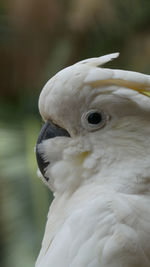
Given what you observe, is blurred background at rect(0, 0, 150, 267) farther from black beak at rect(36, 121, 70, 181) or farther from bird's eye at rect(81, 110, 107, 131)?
bird's eye at rect(81, 110, 107, 131)

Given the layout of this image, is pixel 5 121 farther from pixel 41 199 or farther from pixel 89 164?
pixel 89 164

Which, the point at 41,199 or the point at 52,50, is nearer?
the point at 41,199

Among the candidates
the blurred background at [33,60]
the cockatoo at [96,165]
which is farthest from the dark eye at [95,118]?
the blurred background at [33,60]

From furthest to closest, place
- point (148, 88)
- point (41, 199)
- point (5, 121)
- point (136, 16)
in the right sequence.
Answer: point (136, 16)
point (5, 121)
point (41, 199)
point (148, 88)

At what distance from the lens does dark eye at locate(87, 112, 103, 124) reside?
46.6 inches

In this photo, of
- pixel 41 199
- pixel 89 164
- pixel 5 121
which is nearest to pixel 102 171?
pixel 89 164

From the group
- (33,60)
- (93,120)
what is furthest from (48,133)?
(33,60)

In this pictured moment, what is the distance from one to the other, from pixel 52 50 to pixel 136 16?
0.82 meters

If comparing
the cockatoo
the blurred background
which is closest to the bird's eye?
the cockatoo

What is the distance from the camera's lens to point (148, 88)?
1164 millimetres

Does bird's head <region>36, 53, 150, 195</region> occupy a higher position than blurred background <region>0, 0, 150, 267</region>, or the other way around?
bird's head <region>36, 53, 150, 195</region>

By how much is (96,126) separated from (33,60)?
3232 mm

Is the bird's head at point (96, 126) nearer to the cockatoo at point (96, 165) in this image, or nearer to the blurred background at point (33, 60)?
the cockatoo at point (96, 165)

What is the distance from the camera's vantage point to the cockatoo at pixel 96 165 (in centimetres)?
102
